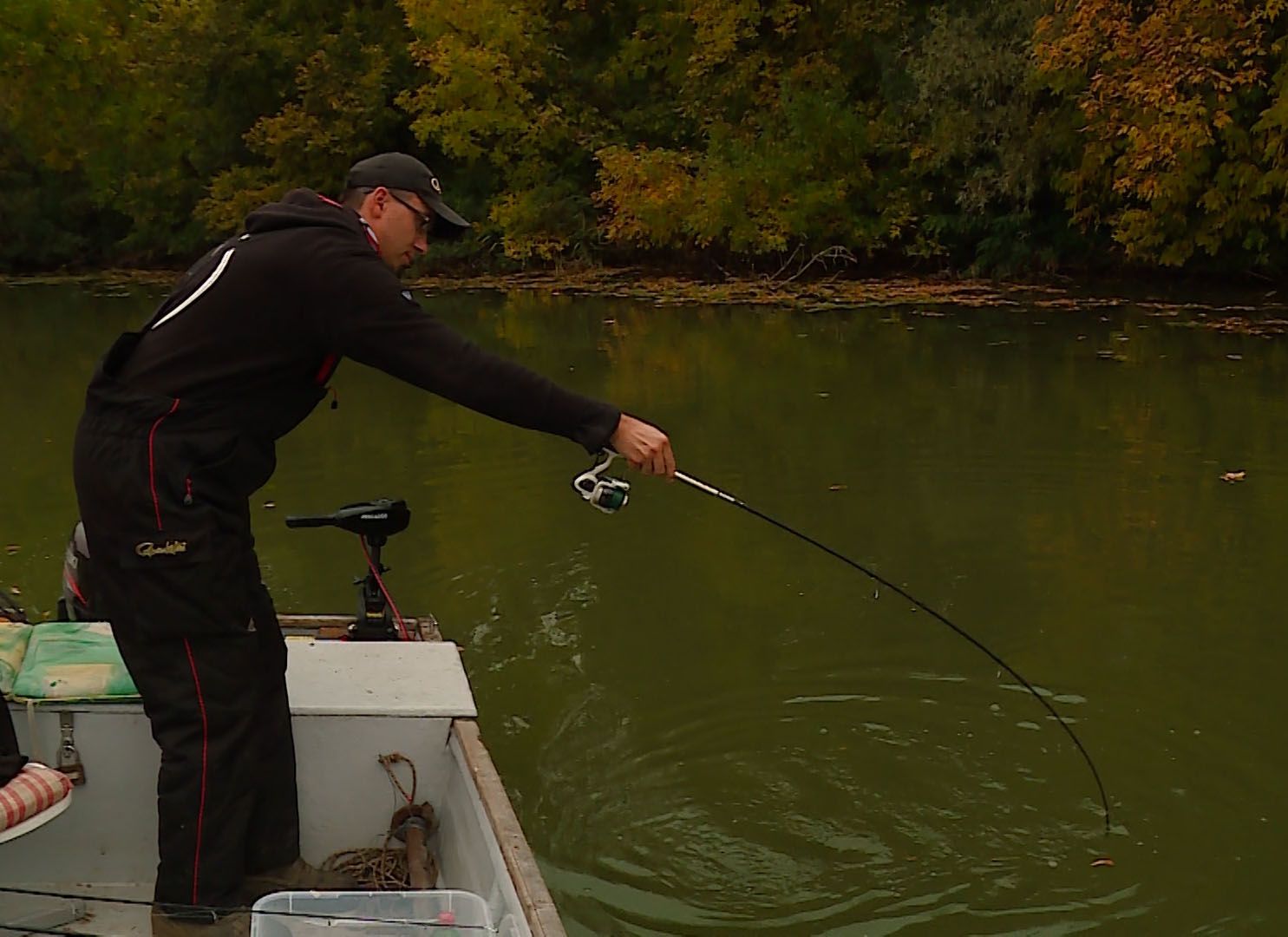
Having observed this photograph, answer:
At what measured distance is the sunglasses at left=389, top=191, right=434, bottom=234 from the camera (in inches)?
118

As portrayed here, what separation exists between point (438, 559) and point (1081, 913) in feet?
12.4

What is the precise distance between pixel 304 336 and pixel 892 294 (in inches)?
658

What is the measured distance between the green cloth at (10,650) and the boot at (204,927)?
60 cm

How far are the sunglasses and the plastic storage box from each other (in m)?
1.29

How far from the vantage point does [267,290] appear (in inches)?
108

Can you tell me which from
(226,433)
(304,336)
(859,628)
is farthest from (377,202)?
(859,628)

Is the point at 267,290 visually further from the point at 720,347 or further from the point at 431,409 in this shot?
the point at 720,347

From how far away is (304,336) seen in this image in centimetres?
280

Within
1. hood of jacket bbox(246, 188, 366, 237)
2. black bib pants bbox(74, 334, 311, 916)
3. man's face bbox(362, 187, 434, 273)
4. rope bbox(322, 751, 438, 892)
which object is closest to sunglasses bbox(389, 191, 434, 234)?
man's face bbox(362, 187, 434, 273)

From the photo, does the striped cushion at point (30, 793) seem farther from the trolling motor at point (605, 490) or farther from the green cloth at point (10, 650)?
the trolling motor at point (605, 490)

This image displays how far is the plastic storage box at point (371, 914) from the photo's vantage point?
2734 millimetres

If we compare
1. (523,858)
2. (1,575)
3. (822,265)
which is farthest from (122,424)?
(822,265)

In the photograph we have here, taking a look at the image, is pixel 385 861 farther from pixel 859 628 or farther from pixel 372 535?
pixel 859 628

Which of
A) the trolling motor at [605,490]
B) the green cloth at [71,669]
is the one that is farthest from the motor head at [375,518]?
the trolling motor at [605,490]
